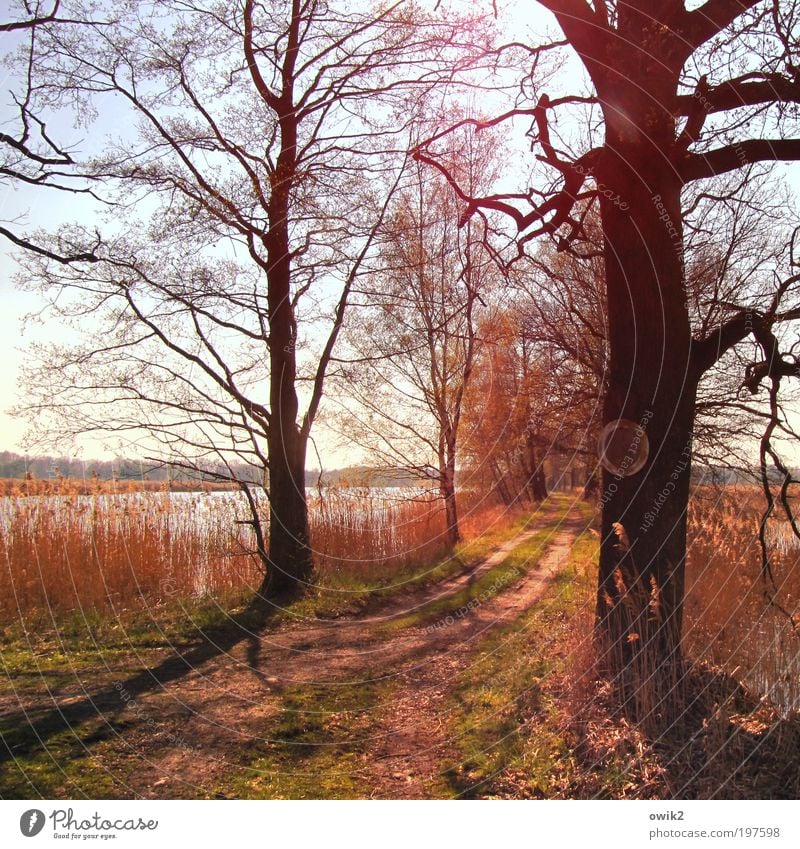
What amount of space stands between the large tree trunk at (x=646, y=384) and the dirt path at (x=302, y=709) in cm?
183

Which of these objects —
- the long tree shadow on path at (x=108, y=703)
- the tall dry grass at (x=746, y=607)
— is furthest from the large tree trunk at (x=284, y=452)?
the tall dry grass at (x=746, y=607)

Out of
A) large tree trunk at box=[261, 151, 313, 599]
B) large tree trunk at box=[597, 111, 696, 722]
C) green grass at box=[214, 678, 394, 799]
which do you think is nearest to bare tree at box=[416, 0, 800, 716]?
large tree trunk at box=[597, 111, 696, 722]

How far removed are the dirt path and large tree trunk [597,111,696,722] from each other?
183 cm

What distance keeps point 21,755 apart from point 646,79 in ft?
23.1

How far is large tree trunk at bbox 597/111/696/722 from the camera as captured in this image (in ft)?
19.2

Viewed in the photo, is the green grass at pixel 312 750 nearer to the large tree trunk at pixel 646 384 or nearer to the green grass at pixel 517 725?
the green grass at pixel 517 725

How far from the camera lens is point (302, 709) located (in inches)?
233

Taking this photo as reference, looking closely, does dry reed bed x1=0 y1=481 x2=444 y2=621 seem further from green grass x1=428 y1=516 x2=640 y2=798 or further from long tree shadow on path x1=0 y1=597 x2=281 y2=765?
green grass x1=428 y1=516 x2=640 y2=798

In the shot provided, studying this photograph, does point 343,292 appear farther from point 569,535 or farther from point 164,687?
point 569,535

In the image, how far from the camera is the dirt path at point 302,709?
15.7 ft

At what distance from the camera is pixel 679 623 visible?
5820mm

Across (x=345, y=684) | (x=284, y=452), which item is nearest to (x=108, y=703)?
(x=345, y=684)
